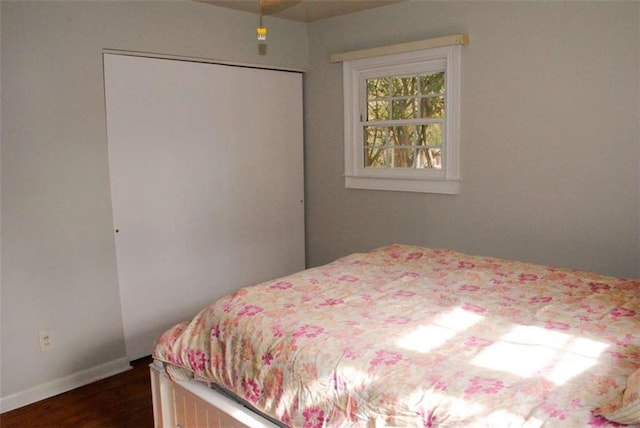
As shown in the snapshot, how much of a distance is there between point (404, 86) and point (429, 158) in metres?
0.55

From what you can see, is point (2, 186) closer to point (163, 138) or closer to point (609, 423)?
point (163, 138)

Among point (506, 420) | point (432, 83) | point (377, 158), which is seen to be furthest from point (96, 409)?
point (432, 83)

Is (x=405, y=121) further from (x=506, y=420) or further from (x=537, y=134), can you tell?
(x=506, y=420)

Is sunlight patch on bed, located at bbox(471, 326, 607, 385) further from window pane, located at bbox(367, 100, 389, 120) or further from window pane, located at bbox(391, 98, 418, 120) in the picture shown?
window pane, located at bbox(367, 100, 389, 120)

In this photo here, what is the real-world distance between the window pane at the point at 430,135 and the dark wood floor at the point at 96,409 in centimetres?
236

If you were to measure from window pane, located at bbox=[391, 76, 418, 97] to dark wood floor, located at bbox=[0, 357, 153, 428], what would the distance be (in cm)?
253

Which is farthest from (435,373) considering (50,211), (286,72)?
(286,72)

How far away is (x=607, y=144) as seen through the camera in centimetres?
289

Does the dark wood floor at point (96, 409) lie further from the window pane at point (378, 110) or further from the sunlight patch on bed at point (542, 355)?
the window pane at point (378, 110)

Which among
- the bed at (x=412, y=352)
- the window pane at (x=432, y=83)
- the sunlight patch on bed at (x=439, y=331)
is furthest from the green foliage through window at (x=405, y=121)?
the sunlight patch on bed at (x=439, y=331)

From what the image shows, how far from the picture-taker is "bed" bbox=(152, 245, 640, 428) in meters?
1.35

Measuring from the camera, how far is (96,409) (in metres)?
2.81

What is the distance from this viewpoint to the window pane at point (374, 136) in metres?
3.98

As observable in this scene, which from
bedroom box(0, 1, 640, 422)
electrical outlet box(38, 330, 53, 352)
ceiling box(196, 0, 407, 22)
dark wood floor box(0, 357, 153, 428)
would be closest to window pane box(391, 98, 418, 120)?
bedroom box(0, 1, 640, 422)
